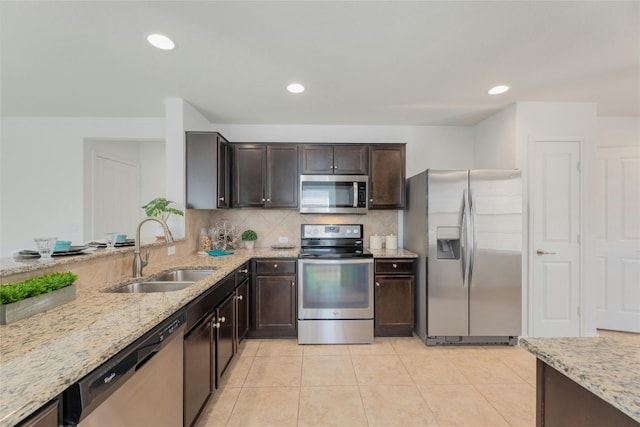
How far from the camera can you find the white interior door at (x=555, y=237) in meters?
2.86

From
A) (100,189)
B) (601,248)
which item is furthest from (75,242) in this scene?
(601,248)

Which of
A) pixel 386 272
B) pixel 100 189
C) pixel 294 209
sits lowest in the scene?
pixel 386 272

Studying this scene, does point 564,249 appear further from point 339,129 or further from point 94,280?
point 94,280

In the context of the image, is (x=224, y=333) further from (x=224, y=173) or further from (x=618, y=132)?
(x=618, y=132)

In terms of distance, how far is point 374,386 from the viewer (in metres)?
2.13

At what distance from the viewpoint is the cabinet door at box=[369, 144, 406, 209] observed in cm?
330

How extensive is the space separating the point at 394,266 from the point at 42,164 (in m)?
4.54

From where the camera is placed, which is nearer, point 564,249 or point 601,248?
point 564,249

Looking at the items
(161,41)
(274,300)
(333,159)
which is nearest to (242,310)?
(274,300)

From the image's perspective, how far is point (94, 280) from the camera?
68.4 inches

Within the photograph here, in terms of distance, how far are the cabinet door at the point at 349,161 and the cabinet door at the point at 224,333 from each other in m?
1.91

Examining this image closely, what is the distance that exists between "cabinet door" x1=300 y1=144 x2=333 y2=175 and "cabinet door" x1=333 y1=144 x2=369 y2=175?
0.28ft

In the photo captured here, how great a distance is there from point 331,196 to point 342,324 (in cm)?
145

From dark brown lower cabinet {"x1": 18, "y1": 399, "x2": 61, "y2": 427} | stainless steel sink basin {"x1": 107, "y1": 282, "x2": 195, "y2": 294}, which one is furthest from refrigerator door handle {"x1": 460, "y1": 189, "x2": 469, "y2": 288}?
dark brown lower cabinet {"x1": 18, "y1": 399, "x2": 61, "y2": 427}
